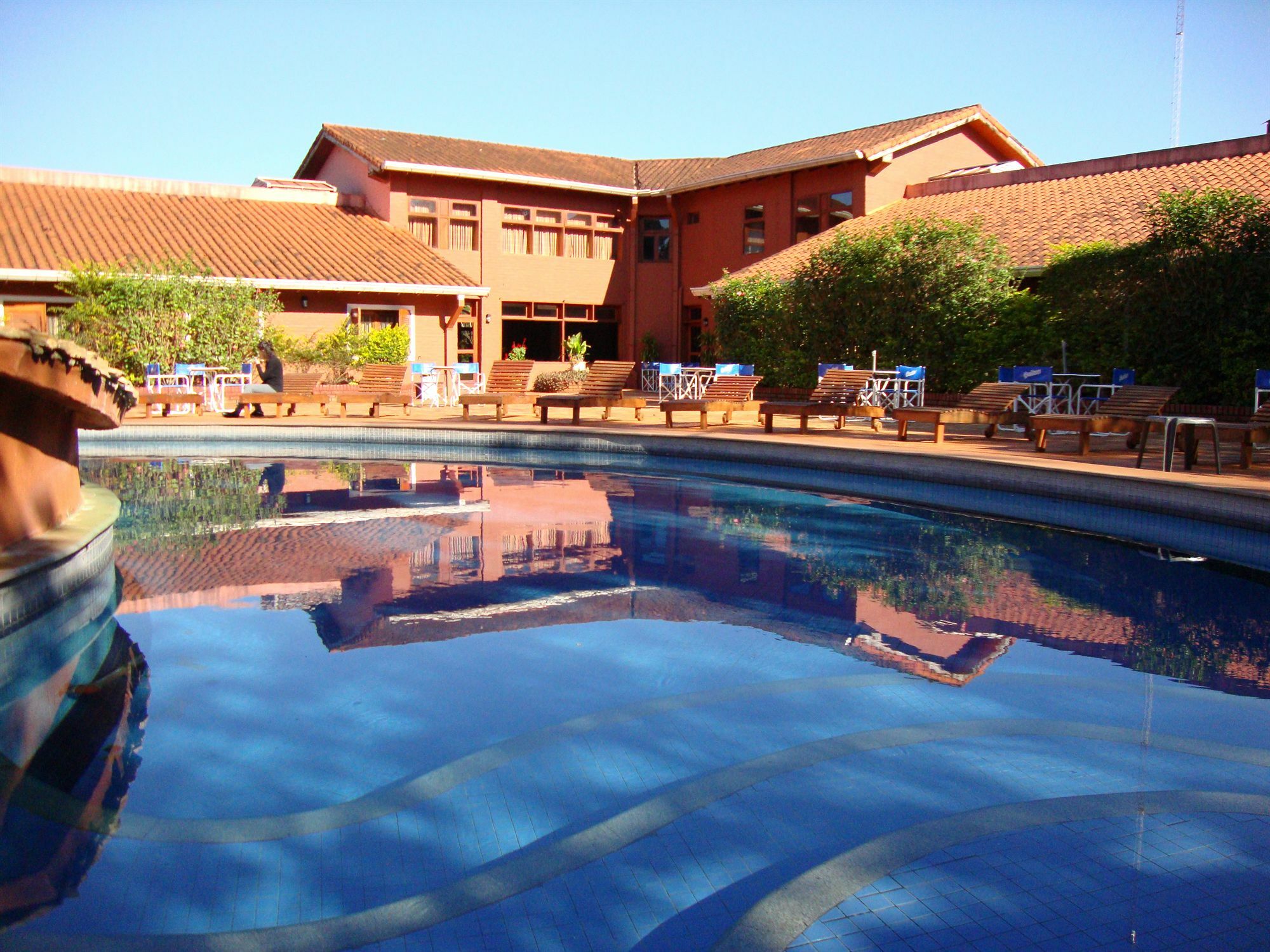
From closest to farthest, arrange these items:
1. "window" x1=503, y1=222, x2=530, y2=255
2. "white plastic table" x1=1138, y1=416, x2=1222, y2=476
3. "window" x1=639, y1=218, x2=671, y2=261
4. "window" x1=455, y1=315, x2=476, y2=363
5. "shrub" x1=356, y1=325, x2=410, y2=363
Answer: "white plastic table" x1=1138, y1=416, x2=1222, y2=476, "shrub" x1=356, y1=325, x2=410, y2=363, "window" x1=455, y1=315, x2=476, y2=363, "window" x1=503, y1=222, x2=530, y2=255, "window" x1=639, y1=218, x2=671, y2=261

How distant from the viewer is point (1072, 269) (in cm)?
1473

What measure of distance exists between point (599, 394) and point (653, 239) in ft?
42.5

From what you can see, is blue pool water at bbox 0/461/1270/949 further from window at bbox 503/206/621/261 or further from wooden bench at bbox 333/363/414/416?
window at bbox 503/206/621/261

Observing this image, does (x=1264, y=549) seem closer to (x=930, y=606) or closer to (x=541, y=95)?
(x=930, y=606)

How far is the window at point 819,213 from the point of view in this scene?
74.8 ft

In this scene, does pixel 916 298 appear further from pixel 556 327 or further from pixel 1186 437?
pixel 556 327

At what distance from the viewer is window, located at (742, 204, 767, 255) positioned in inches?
968

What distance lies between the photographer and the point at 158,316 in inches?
670

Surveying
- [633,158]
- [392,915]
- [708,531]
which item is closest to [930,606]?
[708,531]

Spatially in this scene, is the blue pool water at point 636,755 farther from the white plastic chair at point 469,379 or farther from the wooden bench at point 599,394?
the white plastic chair at point 469,379

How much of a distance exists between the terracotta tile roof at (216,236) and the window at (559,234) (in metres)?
2.35

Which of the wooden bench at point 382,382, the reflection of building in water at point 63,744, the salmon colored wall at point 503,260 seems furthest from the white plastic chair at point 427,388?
the reflection of building in water at point 63,744

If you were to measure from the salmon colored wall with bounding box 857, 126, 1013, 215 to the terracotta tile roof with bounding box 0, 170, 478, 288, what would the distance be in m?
9.06

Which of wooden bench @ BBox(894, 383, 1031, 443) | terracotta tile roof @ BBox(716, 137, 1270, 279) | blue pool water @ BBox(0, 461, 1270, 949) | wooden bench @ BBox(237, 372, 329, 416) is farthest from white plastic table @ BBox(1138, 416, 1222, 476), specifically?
wooden bench @ BBox(237, 372, 329, 416)
